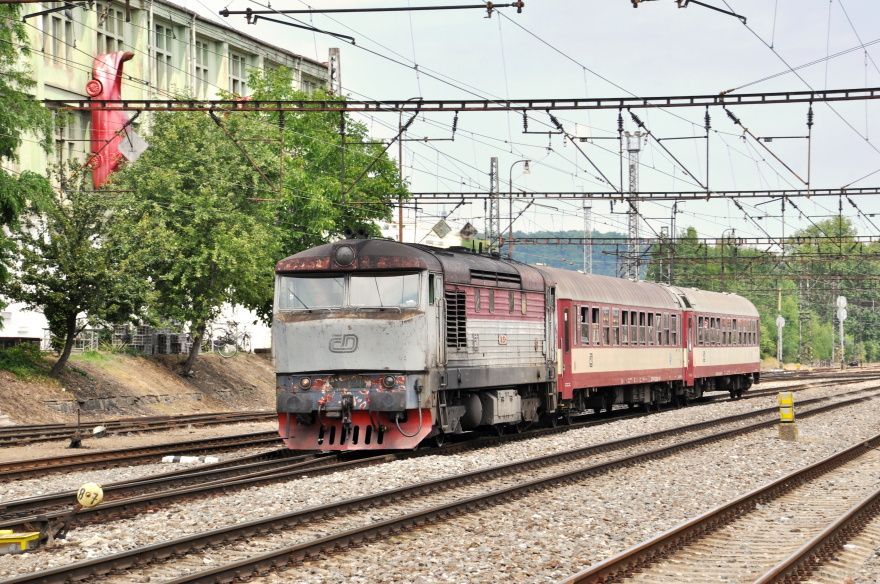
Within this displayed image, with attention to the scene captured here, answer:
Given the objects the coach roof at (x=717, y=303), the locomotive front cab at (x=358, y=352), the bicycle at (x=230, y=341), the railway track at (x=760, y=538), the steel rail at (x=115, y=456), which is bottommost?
the railway track at (x=760, y=538)

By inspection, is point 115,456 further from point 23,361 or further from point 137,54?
point 137,54

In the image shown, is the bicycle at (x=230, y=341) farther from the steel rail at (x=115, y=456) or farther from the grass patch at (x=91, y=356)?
the steel rail at (x=115, y=456)

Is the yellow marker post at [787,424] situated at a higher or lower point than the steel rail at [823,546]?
higher

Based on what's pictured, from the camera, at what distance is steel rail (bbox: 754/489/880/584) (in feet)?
38.4

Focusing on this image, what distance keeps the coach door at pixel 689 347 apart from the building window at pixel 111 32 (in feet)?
107

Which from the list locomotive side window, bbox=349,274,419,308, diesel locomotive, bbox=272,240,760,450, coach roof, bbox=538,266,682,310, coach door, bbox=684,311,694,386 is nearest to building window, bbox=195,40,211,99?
coach door, bbox=684,311,694,386

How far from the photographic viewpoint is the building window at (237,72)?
7219 cm

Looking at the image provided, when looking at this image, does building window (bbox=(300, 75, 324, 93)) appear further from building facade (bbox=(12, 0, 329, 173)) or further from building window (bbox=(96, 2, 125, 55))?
building window (bbox=(96, 2, 125, 55))

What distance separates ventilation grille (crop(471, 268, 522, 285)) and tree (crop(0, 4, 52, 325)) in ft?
48.3

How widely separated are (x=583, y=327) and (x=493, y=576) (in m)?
19.2

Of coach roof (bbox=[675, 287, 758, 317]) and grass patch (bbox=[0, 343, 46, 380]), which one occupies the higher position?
coach roof (bbox=[675, 287, 758, 317])

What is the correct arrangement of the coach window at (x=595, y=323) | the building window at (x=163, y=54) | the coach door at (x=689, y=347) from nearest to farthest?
the coach window at (x=595, y=323) < the coach door at (x=689, y=347) < the building window at (x=163, y=54)

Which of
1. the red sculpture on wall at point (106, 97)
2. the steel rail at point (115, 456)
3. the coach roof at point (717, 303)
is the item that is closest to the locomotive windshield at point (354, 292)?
the steel rail at point (115, 456)

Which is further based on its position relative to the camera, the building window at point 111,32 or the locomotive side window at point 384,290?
the building window at point 111,32
